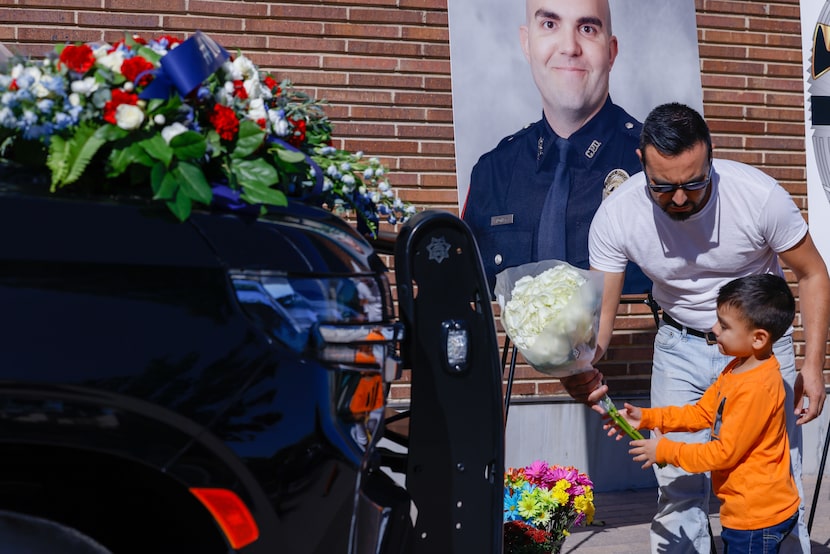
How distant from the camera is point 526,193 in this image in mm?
6289

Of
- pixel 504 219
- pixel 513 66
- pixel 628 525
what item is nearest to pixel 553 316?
pixel 628 525

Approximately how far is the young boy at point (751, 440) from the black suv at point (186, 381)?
1593 millimetres

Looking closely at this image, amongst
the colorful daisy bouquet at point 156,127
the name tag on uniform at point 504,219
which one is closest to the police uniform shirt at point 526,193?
the name tag on uniform at point 504,219

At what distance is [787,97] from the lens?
272 inches

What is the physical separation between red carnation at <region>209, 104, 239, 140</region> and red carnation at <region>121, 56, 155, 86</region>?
0.17 metres

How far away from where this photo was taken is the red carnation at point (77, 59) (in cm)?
209

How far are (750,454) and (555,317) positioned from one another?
3.16 feet

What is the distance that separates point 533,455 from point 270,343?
461cm

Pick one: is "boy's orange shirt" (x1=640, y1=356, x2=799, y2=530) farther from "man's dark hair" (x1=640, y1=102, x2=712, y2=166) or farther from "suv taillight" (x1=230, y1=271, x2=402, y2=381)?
"suv taillight" (x1=230, y1=271, x2=402, y2=381)

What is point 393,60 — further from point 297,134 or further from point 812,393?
point 297,134

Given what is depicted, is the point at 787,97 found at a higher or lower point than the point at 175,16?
lower

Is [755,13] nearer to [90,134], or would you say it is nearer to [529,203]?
[529,203]

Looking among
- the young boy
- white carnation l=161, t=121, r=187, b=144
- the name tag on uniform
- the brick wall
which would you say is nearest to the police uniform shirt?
the name tag on uniform

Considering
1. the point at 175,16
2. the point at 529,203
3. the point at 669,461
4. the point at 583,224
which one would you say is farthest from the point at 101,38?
the point at 669,461
